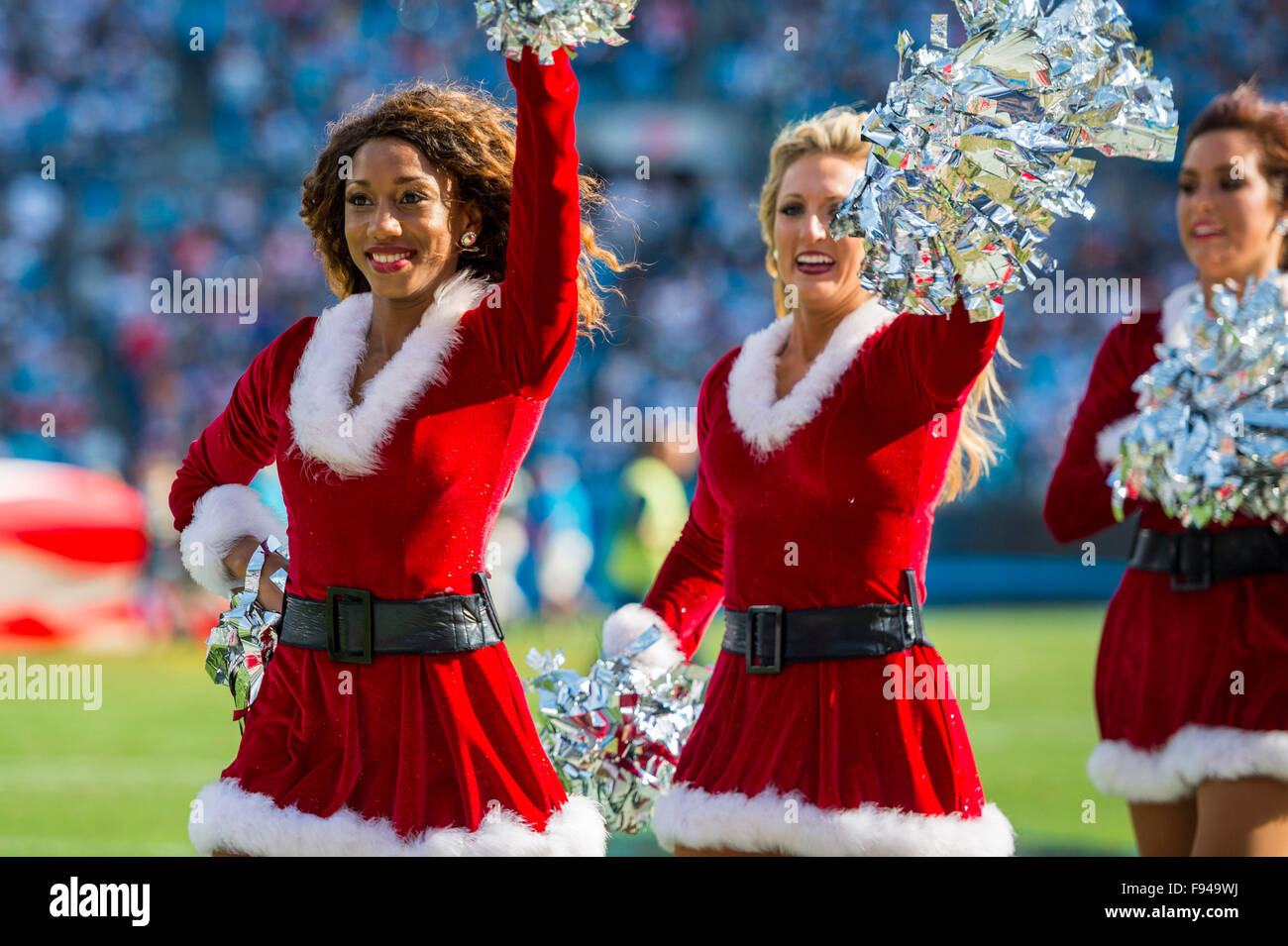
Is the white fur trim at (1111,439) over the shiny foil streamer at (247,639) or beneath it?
→ over

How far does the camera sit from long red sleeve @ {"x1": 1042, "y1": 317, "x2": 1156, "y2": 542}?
11.4 feet

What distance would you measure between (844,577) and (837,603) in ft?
0.17

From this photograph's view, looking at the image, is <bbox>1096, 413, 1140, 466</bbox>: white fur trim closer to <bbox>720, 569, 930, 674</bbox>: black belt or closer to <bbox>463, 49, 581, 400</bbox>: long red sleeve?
<bbox>720, 569, 930, 674</bbox>: black belt

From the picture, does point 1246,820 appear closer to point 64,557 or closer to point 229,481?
point 229,481

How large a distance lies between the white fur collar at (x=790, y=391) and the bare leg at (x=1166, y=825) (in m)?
1.16

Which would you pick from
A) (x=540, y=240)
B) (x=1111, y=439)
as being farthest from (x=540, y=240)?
(x=1111, y=439)

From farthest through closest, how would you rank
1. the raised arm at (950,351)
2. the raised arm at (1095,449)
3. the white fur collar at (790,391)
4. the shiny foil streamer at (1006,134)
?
the raised arm at (1095,449) < the white fur collar at (790,391) < the raised arm at (950,351) < the shiny foil streamer at (1006,134)

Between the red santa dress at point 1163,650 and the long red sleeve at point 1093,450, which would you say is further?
Result: the long red sleeve at point 1093,450

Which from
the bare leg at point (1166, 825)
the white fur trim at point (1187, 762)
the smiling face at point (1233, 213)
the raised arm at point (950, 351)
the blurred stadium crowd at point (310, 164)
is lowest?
the bare leg at point (1166, 825)

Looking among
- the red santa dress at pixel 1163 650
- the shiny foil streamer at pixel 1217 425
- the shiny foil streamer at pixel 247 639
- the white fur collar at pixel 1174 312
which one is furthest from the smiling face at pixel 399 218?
the white fur collar at pixel 1174 312

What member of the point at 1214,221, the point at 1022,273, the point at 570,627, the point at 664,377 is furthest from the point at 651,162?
the point at 1022,273

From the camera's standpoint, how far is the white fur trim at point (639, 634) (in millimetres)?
3385

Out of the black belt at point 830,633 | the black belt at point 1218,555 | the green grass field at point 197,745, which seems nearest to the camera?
the black belt at point 830,633

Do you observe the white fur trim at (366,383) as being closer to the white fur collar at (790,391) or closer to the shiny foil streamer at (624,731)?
the white fur collar at (790,391)
